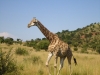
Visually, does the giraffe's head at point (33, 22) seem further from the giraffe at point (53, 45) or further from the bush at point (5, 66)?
the bush at point (5, 66)

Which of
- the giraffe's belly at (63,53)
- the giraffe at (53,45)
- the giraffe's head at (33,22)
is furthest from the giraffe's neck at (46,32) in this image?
the giraffe's belly at (63,53)

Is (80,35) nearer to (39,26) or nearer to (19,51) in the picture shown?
(19,51)

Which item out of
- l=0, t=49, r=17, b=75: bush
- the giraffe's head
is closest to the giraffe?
the giraffe's head

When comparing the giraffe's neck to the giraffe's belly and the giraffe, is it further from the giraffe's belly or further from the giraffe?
the giraffe's belly

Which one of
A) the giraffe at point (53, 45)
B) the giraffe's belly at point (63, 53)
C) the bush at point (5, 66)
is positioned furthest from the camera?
the bush at point (5, 66)

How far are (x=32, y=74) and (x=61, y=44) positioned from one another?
2.04 m

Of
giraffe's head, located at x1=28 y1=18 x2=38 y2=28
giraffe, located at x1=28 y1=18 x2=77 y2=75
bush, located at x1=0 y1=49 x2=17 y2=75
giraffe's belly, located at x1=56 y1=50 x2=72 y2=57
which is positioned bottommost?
bush, located at x1=0 y1=49 x2=17 y2=75

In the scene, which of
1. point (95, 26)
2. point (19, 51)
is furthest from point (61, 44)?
point (95, 26)

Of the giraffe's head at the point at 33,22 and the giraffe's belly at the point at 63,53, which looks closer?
the giraffe's head at the point at 33,22

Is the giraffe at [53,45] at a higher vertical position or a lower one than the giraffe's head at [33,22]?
lower

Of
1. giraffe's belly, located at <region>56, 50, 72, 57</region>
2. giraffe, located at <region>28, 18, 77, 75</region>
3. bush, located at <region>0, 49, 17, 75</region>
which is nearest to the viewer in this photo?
giraffe, located at <region>28, 18, 77, 75</region>

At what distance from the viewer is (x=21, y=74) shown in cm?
889

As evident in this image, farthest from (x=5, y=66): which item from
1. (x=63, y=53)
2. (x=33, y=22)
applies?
(x=63, y=53)

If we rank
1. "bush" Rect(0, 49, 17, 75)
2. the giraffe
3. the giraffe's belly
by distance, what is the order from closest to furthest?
1. the giraffe
2. the giraffe's belly
3. "bush" Rect(0, 49, 17, 75)
